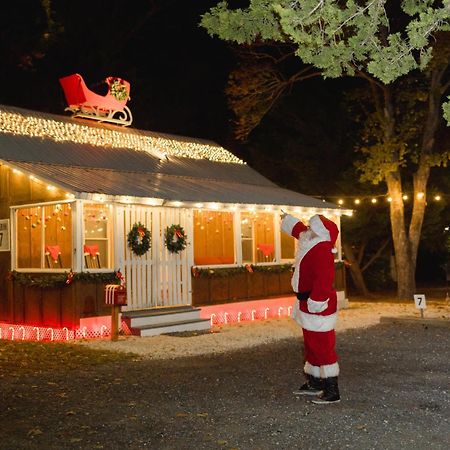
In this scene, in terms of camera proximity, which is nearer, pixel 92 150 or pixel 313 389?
pixel 313 389

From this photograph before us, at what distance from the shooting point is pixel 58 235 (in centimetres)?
1424

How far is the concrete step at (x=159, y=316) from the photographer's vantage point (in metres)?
12.6

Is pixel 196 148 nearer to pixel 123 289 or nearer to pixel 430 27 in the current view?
pixel 123 289

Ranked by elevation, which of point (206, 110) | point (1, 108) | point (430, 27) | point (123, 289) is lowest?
point (123, 289)

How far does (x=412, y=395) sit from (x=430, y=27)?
12.6 feet

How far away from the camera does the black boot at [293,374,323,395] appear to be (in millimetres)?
7000

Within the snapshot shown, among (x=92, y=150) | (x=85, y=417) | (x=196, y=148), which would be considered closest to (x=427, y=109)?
(x=196, y=148)

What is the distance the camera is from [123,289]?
11.6 m

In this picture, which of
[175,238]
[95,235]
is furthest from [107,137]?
[175,238]

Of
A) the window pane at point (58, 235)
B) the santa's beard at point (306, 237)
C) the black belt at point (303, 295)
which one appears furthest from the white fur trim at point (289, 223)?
the window pane at point (58, 235)

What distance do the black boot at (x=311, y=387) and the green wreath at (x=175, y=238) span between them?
702 centimetres

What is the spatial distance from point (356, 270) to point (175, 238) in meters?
13.3

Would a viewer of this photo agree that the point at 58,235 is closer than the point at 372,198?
Yes

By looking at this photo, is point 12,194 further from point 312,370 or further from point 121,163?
point 312,370
